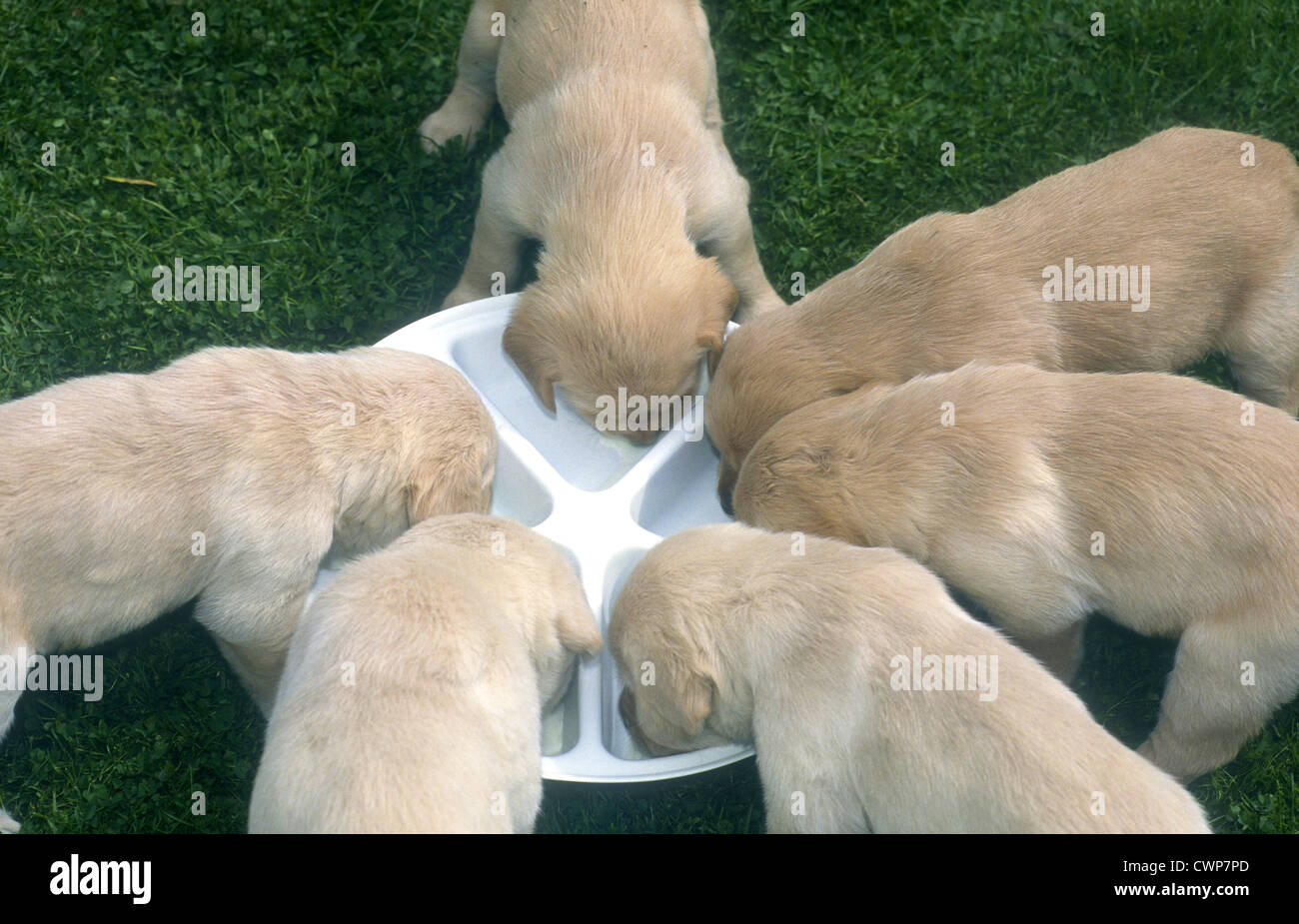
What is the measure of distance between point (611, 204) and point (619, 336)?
1.77 feet

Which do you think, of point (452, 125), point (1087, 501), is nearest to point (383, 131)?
point (452, 125)

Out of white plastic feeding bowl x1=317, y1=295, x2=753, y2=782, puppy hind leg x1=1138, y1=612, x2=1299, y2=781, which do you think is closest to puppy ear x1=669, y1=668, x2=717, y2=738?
white plastic feeding bowl x1=317, y1=295, x2=753, y2=782

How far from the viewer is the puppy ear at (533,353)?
13.8 feet

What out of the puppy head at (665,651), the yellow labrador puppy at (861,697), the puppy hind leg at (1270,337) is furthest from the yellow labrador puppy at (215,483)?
the puppy hind leg at (1270,337)

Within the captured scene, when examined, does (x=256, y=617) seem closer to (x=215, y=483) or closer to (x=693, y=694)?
(x=215, y=483)

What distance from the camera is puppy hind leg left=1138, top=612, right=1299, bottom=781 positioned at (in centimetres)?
364

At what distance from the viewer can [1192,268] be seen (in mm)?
4203

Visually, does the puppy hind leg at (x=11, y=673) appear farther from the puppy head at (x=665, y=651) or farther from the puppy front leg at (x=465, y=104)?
the puppy front leg at (x=465, y=104)

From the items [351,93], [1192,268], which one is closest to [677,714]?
[1192,268]

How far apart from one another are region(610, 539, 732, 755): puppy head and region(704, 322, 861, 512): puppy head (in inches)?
23.6

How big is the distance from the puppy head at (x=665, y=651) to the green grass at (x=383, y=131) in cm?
225

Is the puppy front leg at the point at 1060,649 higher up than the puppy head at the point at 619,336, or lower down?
lower down

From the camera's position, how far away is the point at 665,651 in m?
3.43
